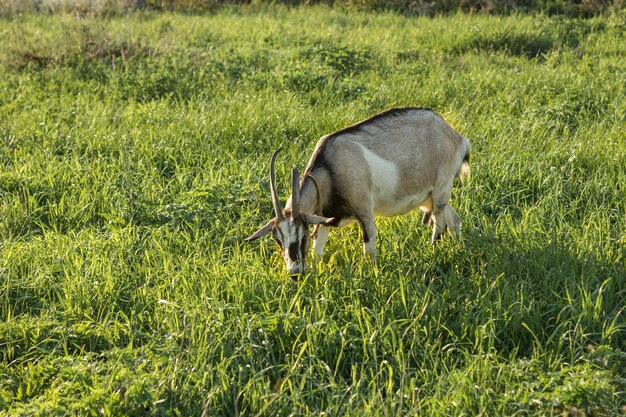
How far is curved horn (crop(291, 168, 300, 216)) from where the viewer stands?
5.10 m

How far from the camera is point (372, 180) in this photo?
5.80m

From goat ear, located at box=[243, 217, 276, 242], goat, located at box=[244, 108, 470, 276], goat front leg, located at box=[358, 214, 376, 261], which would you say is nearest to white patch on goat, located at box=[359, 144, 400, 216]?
goat, located at box=[244, 108, 470, 276]

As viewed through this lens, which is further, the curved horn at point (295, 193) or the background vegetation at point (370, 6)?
the background vegetation at point (370, 6)

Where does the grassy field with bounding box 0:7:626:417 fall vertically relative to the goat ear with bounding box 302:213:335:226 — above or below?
below

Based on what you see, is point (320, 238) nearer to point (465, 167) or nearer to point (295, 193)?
point (295, 193)

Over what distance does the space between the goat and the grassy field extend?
9.7 inches

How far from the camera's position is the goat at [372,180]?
5.22m

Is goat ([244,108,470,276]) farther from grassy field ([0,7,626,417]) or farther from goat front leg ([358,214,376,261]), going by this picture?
grassy field ([0,7,626,417])

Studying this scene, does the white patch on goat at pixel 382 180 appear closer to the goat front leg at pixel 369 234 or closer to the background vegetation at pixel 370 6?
the goat front leg at pixel 369 234

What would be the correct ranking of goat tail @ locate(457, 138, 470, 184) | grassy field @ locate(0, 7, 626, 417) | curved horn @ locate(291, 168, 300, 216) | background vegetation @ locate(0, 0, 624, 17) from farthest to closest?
1. background vegetation @ locate(0, 0, 624, 17)
2. goat tail @ locate(457, 138, 470, 184)
3. curved horn @ locate(291, 168, 300, 216)
4. grassy field @ locate(0, 7, 626, 417)

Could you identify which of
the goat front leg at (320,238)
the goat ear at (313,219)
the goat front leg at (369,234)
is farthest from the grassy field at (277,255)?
the goat ear at (313,219)

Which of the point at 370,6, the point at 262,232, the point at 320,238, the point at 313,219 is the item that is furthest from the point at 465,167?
the point at 370,6

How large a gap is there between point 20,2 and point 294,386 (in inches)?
516

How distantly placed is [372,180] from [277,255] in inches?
33.5
